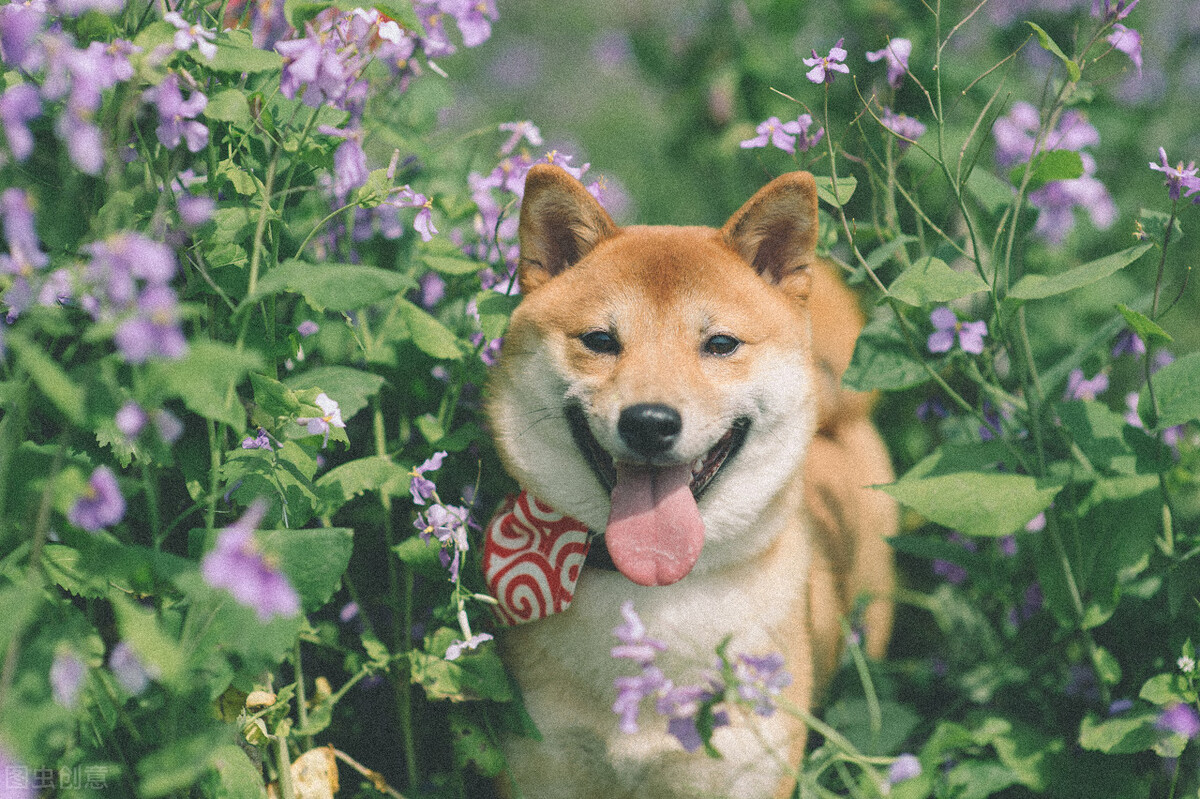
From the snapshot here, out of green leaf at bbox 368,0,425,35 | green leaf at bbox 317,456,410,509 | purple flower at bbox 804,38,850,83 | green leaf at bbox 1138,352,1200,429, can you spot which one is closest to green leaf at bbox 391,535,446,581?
green leaf at bbox 317,456,410,509

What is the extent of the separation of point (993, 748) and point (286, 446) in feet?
6.30

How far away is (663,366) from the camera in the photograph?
201cm

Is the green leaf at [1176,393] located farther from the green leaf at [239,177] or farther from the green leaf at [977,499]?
the green leaf at [239,177]

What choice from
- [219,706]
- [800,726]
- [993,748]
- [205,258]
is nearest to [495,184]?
[205,258]

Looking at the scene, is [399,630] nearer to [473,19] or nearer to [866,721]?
[866,721]

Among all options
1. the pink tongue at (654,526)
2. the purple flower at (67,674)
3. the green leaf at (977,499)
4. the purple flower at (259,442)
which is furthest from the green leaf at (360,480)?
the green leaf at (977,499)

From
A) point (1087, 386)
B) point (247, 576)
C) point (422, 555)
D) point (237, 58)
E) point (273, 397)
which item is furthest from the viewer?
point (1087, 386)

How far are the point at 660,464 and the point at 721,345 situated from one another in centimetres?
35

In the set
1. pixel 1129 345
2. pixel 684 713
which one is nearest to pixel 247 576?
pixel 684 713

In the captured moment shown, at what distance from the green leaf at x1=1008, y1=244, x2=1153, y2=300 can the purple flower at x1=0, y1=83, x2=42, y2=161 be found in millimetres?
1825

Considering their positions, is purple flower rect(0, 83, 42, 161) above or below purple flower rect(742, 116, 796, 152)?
above

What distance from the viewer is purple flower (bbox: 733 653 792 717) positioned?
1.44m

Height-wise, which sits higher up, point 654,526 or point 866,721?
point 654,526

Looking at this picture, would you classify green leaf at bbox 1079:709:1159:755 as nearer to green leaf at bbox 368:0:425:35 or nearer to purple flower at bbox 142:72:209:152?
green leaf at bbox 368:0:425:35
